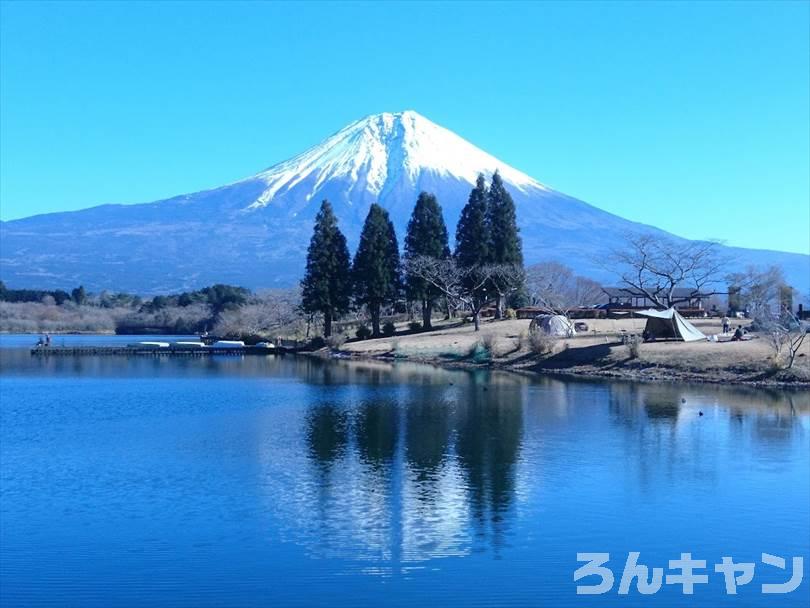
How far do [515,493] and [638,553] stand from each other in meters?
3.67

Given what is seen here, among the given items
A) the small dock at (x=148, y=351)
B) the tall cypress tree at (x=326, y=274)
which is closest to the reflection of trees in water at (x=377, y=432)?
the tall cypress tree at (x=326, y=274)

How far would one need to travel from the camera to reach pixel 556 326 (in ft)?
162

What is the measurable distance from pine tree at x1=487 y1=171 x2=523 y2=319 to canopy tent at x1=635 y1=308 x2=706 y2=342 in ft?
44.7

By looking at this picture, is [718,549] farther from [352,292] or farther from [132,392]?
[352,292]

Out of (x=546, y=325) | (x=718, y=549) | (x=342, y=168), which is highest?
(x=342, y=168)

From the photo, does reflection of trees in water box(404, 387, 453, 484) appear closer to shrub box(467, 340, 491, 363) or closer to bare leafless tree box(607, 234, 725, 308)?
shrub box(467, 340, 491, 363)

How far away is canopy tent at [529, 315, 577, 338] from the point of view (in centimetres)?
4884

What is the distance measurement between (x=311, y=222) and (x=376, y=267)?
124 meters

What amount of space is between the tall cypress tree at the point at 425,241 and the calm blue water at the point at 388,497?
26.3 metres

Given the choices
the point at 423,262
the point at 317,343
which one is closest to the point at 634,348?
the point at 423,262

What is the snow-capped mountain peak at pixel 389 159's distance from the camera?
7234 inches

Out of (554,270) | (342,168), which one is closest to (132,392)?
(554,270)

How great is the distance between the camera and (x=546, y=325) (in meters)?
49.8

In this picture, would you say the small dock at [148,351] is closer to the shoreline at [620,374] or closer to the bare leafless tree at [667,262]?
the shoreline at [620,374]
